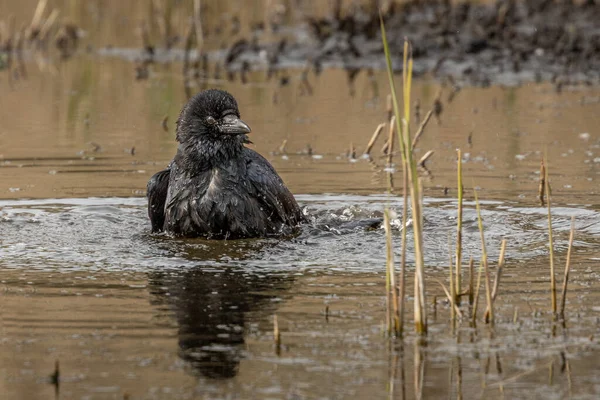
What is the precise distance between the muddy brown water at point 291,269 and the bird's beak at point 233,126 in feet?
2.69

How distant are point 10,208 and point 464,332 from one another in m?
5.00

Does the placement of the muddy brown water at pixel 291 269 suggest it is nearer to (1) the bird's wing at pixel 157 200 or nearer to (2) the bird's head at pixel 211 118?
(1) the bird's wing at pixel 157 200

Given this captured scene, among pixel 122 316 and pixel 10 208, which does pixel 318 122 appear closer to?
pixel 10 208

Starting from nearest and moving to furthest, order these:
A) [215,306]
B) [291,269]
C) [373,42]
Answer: [215,306], [291,269], [373,42]

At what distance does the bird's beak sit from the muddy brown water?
818 mm

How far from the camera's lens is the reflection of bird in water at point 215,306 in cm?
543

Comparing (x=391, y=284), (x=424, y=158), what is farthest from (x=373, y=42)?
(x=391, y=284)

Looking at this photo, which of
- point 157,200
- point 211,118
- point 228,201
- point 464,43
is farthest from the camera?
point 464,43

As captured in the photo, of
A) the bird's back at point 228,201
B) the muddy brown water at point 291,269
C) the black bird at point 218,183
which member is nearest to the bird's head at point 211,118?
the black bird at point 218,183

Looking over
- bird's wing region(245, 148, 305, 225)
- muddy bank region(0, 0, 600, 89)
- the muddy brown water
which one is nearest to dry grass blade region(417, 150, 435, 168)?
the muddy brown water

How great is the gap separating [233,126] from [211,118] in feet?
0.67

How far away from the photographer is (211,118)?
862 centimetres

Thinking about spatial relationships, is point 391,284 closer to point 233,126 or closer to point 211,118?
point 233,126

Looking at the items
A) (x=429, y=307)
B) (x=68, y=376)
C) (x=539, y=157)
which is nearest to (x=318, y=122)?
(x=539, y=157)
